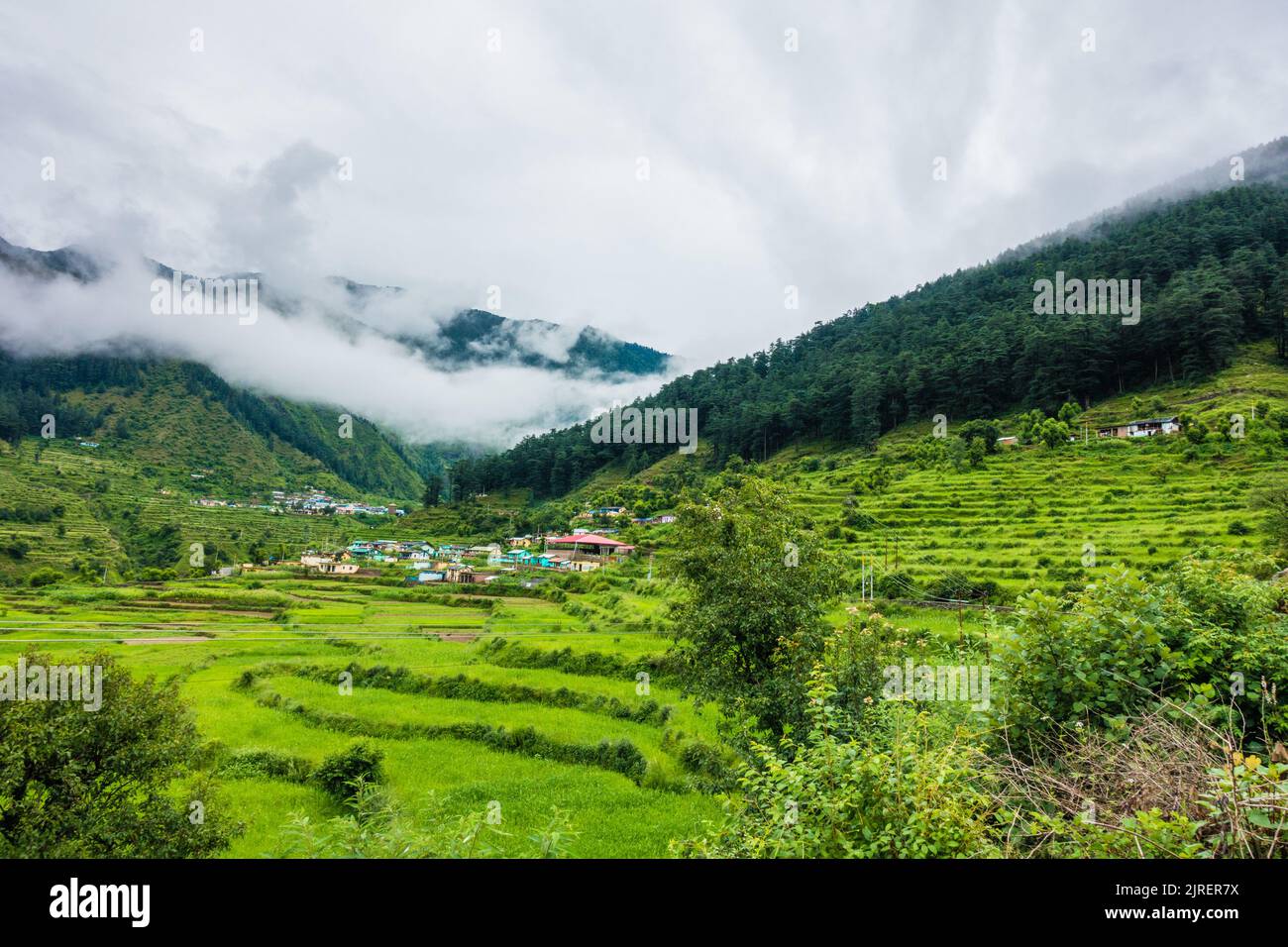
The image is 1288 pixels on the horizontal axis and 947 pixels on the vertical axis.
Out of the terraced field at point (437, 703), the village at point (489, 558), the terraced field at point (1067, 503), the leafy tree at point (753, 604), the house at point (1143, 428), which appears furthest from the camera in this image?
the village at point (489, 558)

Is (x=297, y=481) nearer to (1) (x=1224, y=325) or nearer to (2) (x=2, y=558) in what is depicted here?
(2) (x=2, y=558)

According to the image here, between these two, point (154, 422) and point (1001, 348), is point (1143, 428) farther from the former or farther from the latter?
point (154, 422)

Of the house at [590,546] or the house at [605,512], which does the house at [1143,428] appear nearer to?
the house at [590,546]

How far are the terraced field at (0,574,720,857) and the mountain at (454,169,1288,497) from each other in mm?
56795

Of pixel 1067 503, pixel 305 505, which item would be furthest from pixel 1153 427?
pixel 305 505

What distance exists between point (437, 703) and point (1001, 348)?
266 feet

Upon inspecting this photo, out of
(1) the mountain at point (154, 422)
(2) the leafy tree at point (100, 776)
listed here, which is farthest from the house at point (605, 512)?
(1) the mountain at point (154, 422)

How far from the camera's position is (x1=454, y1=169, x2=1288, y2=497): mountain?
67812 mm

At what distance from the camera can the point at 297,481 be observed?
590ft

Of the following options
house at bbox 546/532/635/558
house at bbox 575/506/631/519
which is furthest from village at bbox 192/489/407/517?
house at bbox 546/532/635/558

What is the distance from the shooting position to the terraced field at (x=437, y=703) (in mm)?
14867

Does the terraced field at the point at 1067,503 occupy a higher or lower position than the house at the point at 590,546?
higher

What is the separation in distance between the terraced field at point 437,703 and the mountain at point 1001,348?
56795mm
